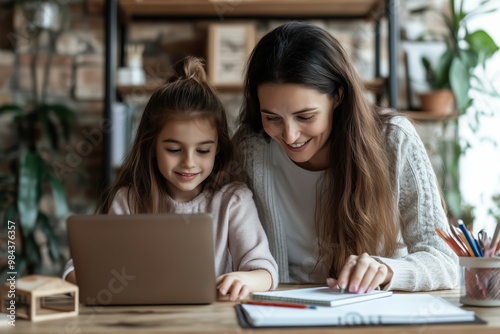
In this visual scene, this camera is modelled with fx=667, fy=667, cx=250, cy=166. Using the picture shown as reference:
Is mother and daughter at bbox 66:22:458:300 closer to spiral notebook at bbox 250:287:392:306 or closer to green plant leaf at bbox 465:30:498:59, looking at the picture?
spiral notebook at bbox 250:287:392:306

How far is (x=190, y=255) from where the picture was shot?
3.69 feet

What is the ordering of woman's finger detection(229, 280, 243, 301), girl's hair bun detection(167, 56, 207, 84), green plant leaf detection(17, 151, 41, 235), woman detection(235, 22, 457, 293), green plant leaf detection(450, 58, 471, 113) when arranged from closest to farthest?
woman's finger detection(229, 280, 243, 301) → woman detection(235, 22, 457, 293) → girl's hair bun detection(167, 56, 207, 84) → green plant leaf detection(17, 151, 41, 235) → green plant leaf detection(450, 58, 471, 113)

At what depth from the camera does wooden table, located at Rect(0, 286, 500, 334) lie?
94 centimetres

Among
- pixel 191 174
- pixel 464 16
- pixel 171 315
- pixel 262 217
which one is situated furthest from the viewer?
pixel 464 16

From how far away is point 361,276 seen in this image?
1197 millimetres

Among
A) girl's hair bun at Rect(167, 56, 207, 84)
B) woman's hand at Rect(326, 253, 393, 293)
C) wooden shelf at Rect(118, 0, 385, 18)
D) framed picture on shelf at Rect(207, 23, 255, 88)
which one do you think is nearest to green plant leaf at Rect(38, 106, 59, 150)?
wooden shelf at Rect(118, 0, 385, 18)

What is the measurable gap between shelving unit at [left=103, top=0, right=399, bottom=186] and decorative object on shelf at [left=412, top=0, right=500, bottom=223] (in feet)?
0.80

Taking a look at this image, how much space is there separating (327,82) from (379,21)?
175cm

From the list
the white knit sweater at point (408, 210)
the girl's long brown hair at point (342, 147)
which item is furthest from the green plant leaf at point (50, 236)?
the girl's long brown hair at point (342, 147)

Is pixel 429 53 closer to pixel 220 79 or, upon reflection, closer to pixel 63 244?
pixel 220 79

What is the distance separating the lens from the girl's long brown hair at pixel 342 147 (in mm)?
1537

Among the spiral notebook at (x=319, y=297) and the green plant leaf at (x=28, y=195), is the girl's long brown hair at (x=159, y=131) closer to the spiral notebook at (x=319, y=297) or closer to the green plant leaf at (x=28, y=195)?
the spiral notebook at (x=319, y=297)

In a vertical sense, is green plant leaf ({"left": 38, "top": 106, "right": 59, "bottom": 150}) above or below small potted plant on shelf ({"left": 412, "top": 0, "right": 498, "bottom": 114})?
below

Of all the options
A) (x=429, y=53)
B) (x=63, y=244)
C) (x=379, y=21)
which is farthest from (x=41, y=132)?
(x=429, y=53)
